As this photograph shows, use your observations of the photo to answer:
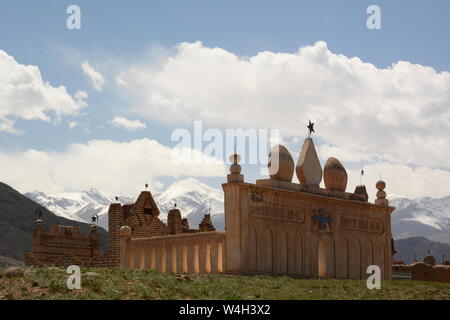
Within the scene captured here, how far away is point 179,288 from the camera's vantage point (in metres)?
19.6

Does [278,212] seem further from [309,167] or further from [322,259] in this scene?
[322,259]

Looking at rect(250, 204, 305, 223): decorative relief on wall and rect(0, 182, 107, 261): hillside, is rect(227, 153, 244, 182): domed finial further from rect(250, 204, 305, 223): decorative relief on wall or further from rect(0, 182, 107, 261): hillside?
rect(0, 182, 107, 261): hillside

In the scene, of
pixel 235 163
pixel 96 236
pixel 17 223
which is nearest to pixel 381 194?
pixel 235 163

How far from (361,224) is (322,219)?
9.26ft

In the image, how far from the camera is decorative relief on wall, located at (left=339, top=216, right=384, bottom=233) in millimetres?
30875

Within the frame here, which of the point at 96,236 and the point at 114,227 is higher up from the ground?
the point at 114,227

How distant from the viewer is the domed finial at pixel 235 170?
87.2 ft

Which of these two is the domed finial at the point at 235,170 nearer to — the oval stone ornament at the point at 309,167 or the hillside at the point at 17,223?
the oval stone ornament at the point at 309,167

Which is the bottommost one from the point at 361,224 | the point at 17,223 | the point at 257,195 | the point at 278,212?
the point at 361,224

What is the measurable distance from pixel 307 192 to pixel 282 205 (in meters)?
1.90

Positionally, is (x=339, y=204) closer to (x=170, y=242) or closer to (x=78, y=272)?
(x=170, y=242)

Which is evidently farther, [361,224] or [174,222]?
[174,222]
